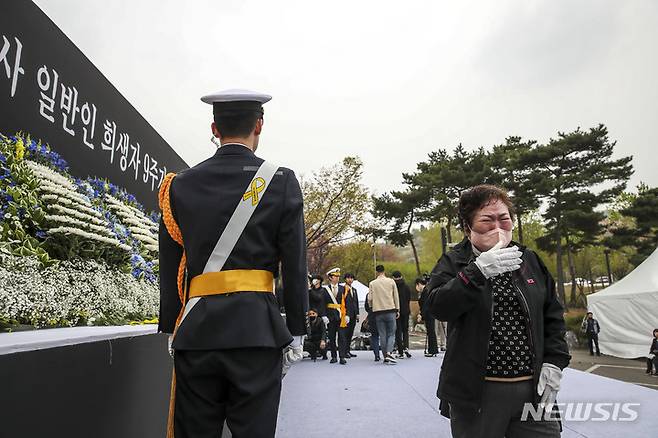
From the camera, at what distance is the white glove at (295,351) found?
176cm

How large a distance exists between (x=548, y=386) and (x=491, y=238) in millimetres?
554

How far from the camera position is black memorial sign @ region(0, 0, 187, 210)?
3.25 metres

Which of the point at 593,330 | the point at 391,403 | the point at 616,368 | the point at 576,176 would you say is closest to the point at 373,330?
the point at 391,403

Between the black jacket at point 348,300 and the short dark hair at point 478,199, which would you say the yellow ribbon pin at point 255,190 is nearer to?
the short dark hair at point 478,199

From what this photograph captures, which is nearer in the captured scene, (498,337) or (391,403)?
(498,337)

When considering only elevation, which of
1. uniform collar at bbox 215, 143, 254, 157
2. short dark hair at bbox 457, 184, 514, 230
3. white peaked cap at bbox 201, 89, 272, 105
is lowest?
short dark hair at bbox 457, 184, 514, 230

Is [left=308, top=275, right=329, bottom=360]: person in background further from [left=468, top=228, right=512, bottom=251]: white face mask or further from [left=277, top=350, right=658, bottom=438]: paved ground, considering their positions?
[left=468, top=228, right=512, bottom=251]: white face mask

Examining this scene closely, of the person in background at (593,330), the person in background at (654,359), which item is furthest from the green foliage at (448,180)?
the person in background at (654,359)

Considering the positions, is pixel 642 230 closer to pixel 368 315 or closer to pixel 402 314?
pixel 402 314

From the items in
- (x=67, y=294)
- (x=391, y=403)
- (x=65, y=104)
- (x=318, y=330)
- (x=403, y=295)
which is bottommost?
(x=391, y=403)

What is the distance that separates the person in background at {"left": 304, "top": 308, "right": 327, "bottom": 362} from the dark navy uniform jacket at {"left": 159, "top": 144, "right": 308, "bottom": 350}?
22.7ft

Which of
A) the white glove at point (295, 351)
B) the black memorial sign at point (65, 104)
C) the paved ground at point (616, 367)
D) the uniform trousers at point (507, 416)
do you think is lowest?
the paved ground at point (616, 367)

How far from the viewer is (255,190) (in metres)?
1.73

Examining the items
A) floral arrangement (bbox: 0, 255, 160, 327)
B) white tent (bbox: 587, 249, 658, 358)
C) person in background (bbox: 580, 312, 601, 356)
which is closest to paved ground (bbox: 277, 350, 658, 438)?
floral arrangement (bbox: 0, 255, 160, 327)
